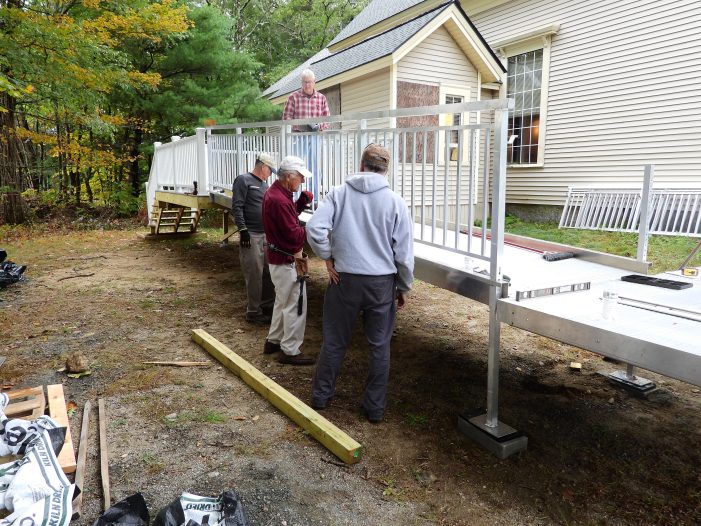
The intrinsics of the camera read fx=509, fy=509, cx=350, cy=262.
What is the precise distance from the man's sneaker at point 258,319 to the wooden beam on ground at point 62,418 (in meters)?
2.39

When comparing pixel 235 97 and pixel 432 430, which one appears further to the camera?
pixel 235 97

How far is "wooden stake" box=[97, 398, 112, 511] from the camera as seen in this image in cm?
268

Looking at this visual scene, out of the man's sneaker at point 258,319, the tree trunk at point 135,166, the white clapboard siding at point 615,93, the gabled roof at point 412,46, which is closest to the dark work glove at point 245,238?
the man's sneaker at point 258,319

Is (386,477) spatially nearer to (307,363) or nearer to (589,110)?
(307,363)

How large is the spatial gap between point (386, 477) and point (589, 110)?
1058cm

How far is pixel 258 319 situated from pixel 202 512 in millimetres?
3590

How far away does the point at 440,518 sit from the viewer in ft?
8.61

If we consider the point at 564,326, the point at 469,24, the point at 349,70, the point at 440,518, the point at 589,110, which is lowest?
the point at 440,518

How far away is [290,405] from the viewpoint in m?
3.58

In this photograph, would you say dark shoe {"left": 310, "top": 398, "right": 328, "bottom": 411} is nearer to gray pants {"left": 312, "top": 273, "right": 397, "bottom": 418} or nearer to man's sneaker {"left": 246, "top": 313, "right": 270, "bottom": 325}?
gray pants {"left": 312, "top": 273, "right": 397, "bottom": 418}

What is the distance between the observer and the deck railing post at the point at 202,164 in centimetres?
823

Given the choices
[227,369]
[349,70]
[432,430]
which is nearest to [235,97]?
[349,70]

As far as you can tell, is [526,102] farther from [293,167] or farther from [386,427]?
[386,427]

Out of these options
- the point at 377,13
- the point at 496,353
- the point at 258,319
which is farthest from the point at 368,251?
the point at 377,13
